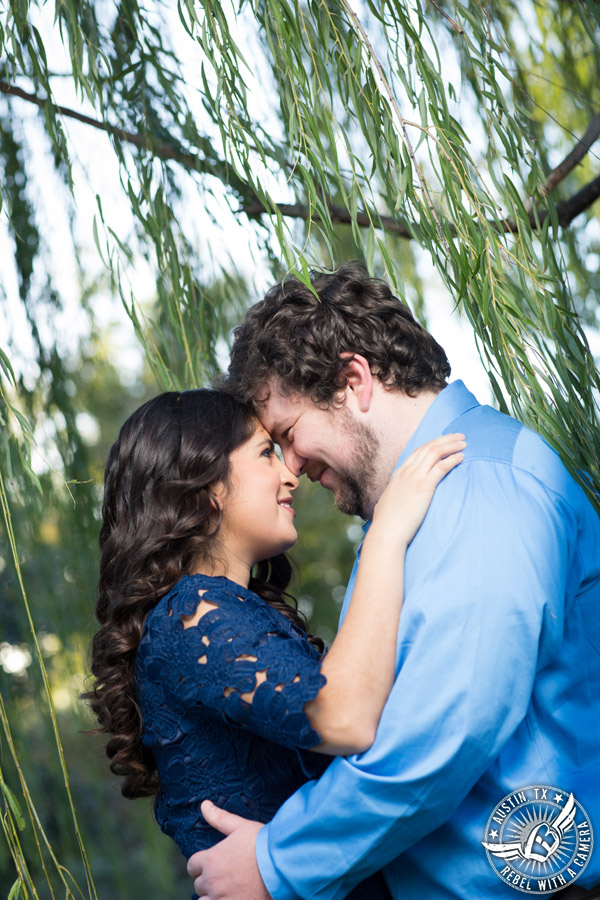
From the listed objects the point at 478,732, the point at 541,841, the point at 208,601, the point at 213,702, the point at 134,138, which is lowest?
the point at 541,841

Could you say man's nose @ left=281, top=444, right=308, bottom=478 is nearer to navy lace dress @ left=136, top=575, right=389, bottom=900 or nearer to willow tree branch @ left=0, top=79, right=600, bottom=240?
navy lace dress @ left=136, top=575, right=389, bottom=900

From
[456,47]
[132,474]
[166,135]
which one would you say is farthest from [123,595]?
[456,47]

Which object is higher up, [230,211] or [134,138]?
[134,138]

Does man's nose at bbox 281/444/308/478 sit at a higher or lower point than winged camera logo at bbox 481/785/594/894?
higher

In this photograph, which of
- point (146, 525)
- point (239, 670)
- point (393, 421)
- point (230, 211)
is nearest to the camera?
point (239, 670)

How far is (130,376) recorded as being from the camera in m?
9.05

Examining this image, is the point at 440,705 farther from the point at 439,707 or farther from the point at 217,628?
the point at 217,628

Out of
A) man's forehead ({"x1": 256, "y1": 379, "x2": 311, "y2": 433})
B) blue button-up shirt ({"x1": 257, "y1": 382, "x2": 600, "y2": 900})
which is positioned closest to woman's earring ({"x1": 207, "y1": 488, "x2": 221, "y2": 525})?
man's forehead ({"x1": 256, "y1": 379, "x2": 311, "y2": 433})

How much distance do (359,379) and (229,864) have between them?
0.85m

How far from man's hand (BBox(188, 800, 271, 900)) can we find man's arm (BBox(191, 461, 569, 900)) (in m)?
0.02

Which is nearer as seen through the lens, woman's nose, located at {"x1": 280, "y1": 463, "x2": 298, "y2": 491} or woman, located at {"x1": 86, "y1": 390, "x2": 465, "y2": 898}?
woman, located at {"x1": 86, "y1": 390, "x2": 465, "y2": 898}

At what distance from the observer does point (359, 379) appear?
5.65 feet

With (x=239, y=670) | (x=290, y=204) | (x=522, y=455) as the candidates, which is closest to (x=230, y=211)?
(x=290, y=204)

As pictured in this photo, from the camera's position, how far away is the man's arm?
119 centimetres
